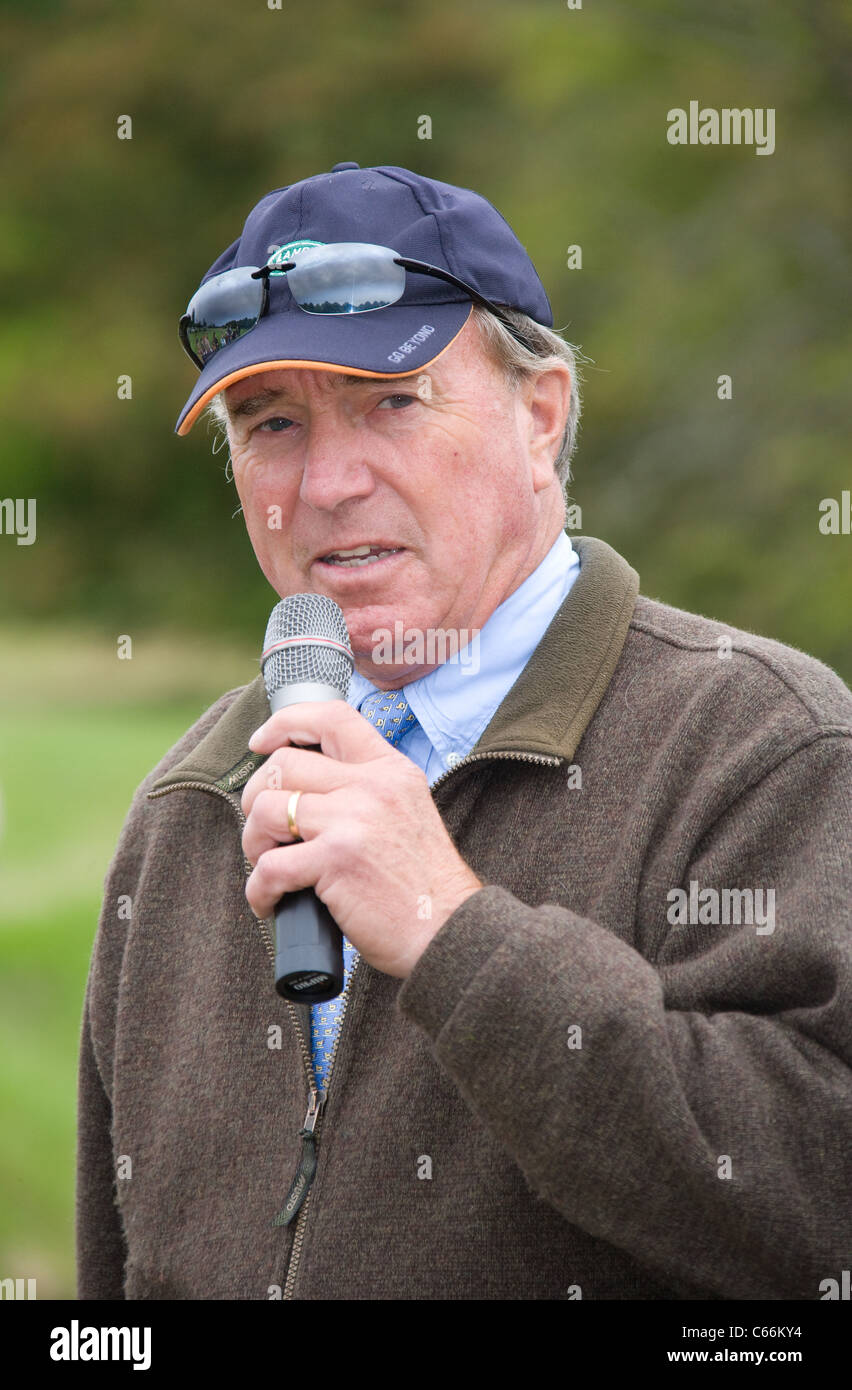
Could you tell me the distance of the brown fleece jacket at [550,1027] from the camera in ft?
4.98

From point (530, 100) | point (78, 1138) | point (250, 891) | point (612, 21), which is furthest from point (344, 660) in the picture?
point (530, 100)

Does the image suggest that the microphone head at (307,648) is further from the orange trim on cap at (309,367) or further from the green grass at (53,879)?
the green grass at (53,879)

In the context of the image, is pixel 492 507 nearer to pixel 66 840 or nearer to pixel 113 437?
pixel 66 840

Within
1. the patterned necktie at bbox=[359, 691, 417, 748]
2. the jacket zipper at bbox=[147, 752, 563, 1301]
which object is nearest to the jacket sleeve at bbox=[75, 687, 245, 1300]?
the patterned necktie at bbox=[359, 691, 417, 748]

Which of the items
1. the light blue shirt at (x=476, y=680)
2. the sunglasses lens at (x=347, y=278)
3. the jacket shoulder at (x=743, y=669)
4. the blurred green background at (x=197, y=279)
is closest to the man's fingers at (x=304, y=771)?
the light blue shirt at (x=476, y=680)

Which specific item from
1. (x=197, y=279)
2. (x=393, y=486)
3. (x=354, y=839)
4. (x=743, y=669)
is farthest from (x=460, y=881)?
(x=197, y=279)

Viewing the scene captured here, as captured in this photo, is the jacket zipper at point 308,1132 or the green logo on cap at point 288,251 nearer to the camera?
the jacket zipper at point 308,1132

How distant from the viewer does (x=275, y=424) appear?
2039 mm

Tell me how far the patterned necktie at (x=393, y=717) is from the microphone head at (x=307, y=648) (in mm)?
237

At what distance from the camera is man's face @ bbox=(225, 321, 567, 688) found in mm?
1962

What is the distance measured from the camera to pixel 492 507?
201 cm

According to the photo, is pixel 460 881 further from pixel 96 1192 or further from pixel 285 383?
pixel 96 1192

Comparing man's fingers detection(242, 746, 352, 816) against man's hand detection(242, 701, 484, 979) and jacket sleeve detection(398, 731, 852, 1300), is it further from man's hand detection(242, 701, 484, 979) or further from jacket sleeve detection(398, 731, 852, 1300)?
jacket sleeve detection(398, 731, 852, 1300)

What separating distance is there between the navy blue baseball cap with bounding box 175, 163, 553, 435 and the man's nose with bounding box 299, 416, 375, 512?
0.38 feet
